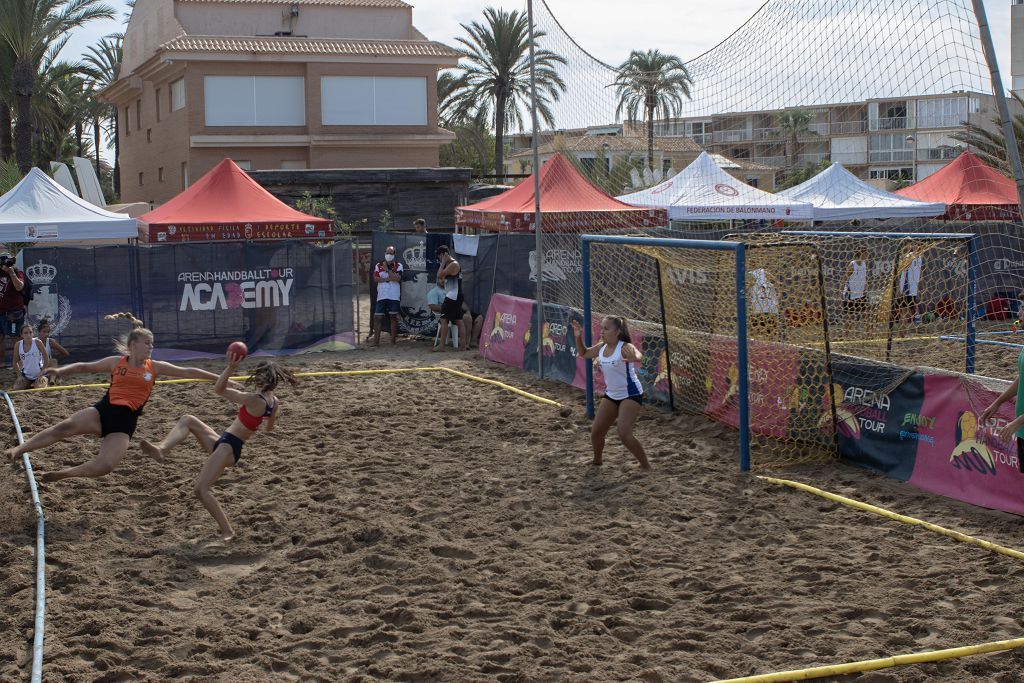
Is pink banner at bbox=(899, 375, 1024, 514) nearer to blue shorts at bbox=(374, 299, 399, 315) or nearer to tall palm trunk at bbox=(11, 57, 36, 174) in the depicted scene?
blue shorts at bbox=(374, 299, 399, 315)

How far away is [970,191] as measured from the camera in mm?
23562

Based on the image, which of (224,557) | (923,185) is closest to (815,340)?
(224,557)

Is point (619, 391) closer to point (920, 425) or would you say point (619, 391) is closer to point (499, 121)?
point (920, 425)

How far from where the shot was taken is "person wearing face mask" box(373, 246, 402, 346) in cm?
1788

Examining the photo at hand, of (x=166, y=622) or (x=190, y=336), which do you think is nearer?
(x=166, y=622)

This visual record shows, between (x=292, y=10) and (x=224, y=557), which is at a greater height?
(x=292, y=10)

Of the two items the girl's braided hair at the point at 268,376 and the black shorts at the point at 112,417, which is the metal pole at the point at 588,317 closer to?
the girl's braided hair at the point at 268,376

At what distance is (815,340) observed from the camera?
10.1 meters

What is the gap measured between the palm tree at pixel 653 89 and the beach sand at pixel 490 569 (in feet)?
12.3

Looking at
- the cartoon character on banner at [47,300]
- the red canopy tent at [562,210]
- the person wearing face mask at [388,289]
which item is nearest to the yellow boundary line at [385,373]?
the cartoon character on banner at [47,300]

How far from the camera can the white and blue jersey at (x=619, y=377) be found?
9.43 meters

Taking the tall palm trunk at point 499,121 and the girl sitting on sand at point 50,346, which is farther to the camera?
the tall palm trunk at point 499,121

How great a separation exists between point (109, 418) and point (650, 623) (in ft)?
15.7

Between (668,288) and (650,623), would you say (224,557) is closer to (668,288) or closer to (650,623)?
(650,623)
